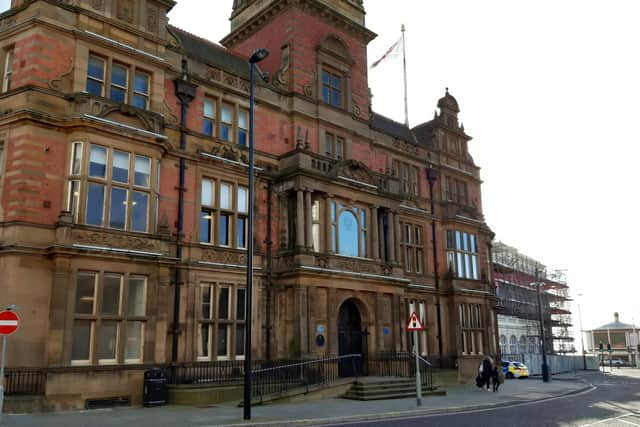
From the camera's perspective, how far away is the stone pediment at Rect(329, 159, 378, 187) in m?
26.2

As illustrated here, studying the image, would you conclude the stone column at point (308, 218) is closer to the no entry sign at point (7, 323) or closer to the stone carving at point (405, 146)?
the stone carving at point (405, 146)

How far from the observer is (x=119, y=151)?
1988cm

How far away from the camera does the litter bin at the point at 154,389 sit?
1834cm

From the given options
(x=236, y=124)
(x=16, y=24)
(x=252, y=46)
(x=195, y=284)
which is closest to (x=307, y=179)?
(x=236, y=124)

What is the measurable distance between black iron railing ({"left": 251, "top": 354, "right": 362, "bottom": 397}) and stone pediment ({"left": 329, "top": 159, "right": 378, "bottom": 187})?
8509 mm

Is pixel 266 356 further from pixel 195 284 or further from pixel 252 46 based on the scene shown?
pixel 252 46

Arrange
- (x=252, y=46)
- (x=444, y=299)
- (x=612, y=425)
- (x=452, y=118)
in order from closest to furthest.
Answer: (x=612, y=425) < (x=252, y=46) < (x=444, y=299) < (x=452, y=118)

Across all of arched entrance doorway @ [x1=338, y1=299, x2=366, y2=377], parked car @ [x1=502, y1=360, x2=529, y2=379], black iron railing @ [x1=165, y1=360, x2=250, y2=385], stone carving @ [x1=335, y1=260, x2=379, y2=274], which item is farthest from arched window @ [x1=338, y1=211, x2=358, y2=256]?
parked car @ [x1=502, y1=360, x2=529, y2=379]

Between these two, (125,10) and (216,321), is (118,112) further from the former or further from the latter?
(216,321)

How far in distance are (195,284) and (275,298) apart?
13.3 feet

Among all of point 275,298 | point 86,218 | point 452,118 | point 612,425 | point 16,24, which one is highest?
point 452,118

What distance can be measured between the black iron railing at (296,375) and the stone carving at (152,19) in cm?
1403

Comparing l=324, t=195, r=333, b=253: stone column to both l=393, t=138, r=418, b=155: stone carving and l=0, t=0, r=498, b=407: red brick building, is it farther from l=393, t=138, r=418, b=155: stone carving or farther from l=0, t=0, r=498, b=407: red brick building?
l=393, t=138, r=418, b=155: stone carving

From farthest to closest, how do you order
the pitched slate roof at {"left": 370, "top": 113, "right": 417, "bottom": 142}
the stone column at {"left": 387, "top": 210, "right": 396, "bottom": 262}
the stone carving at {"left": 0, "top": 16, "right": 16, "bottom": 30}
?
1. the pitched slate roof at {"left": 370, "top": 113, "right": 417, "bottom": 142}
2. the stone column at {"left": 387, "top": 210, "right": 396, "bottom": 262}
3. the stone carving at {"left": 0, "top": 16, "right": 16, "bottom": 30}
